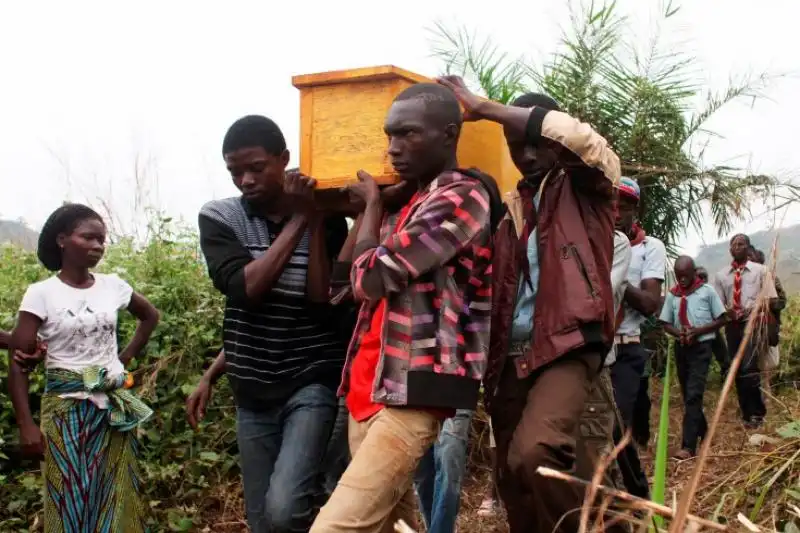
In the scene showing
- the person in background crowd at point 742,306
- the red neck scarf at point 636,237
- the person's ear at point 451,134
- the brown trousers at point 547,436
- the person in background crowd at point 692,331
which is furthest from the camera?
the person in background crowd at point 742,306

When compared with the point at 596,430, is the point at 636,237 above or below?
above

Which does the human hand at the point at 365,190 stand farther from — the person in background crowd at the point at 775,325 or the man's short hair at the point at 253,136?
the person in background crowd at the point at 775,325

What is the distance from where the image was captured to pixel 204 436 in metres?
5.93

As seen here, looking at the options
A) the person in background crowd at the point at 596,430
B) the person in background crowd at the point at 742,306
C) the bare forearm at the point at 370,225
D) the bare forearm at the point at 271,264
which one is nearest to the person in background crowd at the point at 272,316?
Answer: the bare forearm at the point at 271,264

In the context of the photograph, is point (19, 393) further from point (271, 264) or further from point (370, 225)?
point (370, 225)

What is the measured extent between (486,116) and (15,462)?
3975mm

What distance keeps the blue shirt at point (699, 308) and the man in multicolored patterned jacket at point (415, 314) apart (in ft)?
18.6

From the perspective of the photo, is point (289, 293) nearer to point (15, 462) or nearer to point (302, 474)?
point (302, 474)

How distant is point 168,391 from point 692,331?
433 centimetres

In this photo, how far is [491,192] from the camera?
9.67 feet

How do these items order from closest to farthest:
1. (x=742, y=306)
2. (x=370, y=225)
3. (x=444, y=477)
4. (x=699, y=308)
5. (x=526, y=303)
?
(x=370, y=225)
(x=526, y=303)
(x=444, y=477)
(x=699, y=308)
(x=742, y=306)

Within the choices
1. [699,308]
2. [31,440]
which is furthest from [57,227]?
[699,308]

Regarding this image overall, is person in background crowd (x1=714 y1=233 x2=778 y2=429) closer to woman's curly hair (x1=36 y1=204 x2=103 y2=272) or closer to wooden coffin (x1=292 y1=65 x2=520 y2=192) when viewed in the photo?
woman's curly hair (x1=36 y1=204 x2=103 y2=272)

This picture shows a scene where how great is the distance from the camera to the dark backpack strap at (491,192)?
9.54 feet
